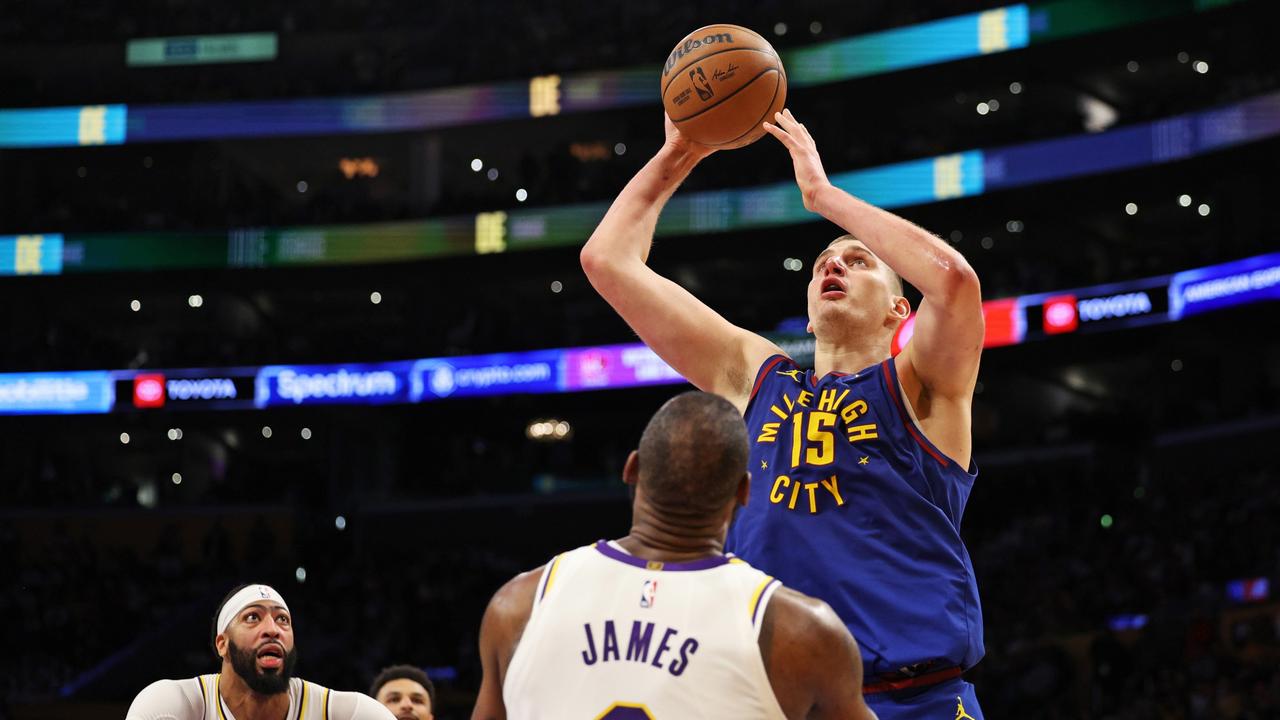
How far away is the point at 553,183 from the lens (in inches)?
1211

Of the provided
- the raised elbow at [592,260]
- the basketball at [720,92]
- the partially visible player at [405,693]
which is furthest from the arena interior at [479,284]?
the raised elbow at [592,260]

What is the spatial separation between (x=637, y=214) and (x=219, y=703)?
3326 mm

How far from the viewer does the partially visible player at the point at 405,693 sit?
7098 millimetres

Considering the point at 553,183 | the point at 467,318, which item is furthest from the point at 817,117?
the point at 467,318

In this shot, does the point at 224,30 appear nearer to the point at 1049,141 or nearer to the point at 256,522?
the point at 256,522

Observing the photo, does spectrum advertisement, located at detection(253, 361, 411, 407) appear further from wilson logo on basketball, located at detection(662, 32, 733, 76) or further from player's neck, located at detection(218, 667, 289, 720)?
wilson logo on basketball, located at detection(662, 32, 733, 76)

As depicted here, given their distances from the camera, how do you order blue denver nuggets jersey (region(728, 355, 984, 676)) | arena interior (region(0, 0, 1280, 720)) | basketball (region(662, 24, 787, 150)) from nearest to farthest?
1. blue denver nuggets jersey (region(728, 355, 984, 676))
2. basketball (region(662, 24, 787, 150))
3. arena interior (region(0, 0, 1280, 720))

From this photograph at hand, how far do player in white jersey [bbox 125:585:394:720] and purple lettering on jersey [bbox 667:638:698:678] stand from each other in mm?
3691

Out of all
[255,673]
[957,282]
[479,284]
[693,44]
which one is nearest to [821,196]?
[957,282]

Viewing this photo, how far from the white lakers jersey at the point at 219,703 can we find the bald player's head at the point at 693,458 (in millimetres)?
3631

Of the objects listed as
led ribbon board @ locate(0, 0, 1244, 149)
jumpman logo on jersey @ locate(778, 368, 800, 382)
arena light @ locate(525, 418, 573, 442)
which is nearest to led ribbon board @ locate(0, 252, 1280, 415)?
arena light @ locate(525, 418, 573, 442)

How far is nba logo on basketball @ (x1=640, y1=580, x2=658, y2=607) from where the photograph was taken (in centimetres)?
271

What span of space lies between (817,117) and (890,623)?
29.0 metres

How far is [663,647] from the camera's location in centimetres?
267
